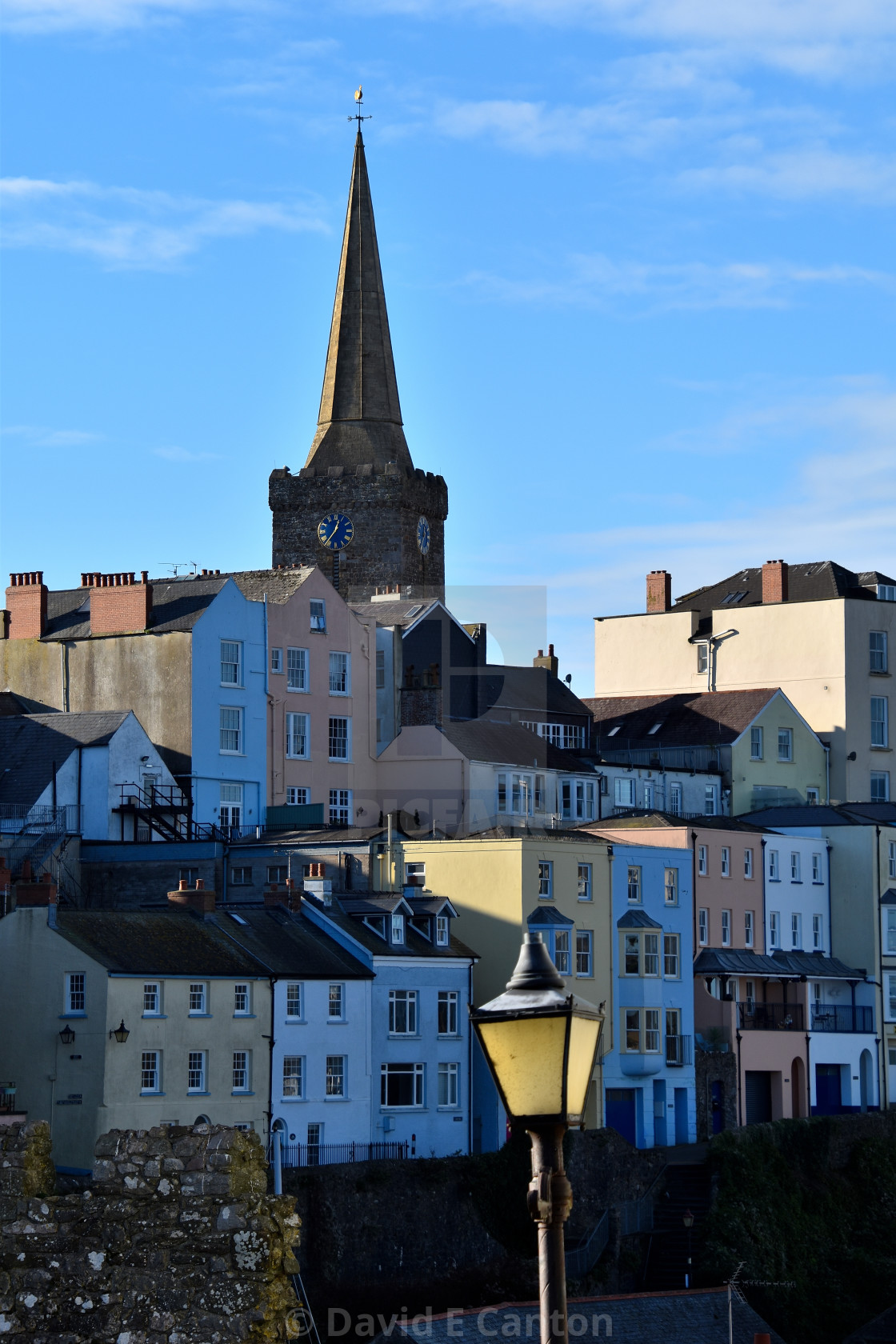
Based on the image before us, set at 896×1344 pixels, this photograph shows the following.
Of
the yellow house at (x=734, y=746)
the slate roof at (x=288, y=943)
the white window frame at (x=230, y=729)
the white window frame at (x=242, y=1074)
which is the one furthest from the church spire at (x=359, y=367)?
the white window frame at (x=242, y=1074)

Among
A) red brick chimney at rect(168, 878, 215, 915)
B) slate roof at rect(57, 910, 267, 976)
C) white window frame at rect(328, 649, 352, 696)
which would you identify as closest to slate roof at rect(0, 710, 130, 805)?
white window frame at rect(328, 649, 352, 696)

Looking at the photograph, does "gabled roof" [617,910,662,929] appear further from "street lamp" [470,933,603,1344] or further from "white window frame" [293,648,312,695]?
"street lamp" [470,933,603,1344]

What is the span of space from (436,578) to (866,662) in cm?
2198

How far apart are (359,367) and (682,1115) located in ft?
163

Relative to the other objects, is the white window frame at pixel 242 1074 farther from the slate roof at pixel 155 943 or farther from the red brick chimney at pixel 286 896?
the red brick chimney at pixel 286 896

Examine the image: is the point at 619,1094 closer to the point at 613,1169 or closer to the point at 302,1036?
the point at 613,1169

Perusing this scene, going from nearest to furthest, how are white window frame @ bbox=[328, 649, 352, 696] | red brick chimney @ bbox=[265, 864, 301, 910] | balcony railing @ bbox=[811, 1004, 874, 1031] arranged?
1. red brick chimney @ bbox=[265, 864, 301, 910]
2. balcony railing @ bbox=[811, 1004, 874, 1031]
3. white window frame @ bbox=[328, 649, 352, 696]

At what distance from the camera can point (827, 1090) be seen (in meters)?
68.4

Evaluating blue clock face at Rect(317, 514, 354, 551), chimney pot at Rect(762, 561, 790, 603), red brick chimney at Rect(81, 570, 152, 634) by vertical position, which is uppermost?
blue clock face at Rect(317, 514, 354, 551)

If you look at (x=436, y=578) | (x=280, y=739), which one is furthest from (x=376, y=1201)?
(x=436, y=578)

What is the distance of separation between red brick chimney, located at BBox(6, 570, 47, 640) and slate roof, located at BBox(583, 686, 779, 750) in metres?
24.5

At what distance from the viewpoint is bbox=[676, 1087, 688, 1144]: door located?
202ft

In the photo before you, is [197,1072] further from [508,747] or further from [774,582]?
[774,582]

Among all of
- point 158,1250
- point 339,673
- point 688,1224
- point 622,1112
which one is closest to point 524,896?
point 622,1112
